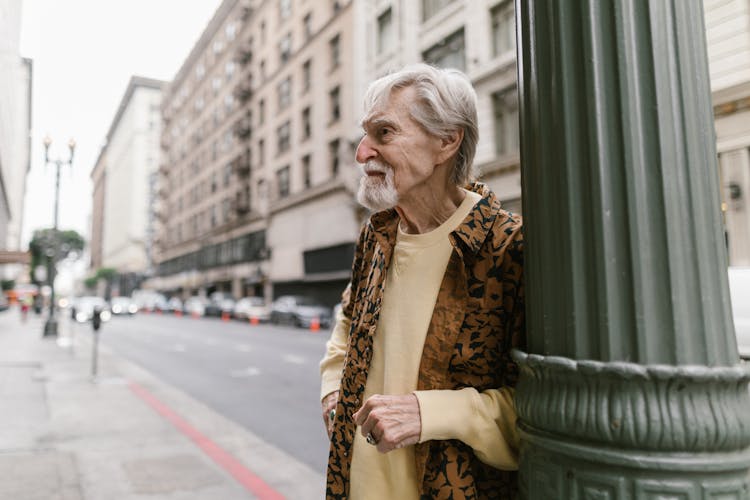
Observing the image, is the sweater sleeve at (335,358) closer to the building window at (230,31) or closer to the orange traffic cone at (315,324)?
the orange traffic cone at (315,324)

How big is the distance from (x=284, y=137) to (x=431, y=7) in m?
17.4

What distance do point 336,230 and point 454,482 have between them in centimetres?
2961

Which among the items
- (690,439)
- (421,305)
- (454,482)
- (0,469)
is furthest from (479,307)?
(0,469)

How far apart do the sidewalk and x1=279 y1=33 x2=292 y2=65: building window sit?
32.6m

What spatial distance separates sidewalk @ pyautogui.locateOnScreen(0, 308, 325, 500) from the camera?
13.9ft

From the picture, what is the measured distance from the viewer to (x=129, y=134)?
96750 mm

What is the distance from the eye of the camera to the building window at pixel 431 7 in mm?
22108

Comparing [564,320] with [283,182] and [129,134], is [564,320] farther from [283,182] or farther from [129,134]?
[129,134]

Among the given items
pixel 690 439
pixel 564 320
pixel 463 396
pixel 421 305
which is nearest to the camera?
pixel 690 439

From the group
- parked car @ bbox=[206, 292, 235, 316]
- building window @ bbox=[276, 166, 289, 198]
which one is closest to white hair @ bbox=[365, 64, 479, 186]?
parked car @ bbox=[206, 292, 235, 316]

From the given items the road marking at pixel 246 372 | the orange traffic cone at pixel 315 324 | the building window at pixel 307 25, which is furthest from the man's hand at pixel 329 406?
the building window at pixel 307 25

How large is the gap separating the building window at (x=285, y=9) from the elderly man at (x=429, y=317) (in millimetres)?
39180

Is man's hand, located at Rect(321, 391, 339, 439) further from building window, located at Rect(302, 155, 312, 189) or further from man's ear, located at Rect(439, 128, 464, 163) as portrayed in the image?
building window, located at Rect(302, 155, 312, 189)

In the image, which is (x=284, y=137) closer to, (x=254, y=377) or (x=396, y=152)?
(x=254, y=377)
